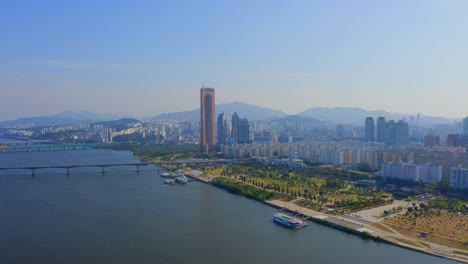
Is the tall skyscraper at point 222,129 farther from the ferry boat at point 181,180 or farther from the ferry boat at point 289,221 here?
the ferry boat at point 289,221

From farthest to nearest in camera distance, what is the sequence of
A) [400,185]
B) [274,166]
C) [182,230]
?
1. [274,166]
2. [400,185]
3. [182,230]

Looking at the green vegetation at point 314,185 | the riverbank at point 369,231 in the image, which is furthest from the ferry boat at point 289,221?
the green vegetation at point 314,185

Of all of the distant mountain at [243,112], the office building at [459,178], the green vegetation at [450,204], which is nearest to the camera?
the green vegetation at [450,204]

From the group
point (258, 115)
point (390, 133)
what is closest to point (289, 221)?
point (390, 133)

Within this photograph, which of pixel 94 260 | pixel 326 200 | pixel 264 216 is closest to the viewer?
pixel 94 260

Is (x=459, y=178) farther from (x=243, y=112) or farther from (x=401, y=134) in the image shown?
(x=243, y=112)

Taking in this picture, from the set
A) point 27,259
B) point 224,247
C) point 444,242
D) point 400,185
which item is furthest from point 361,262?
point 400,185

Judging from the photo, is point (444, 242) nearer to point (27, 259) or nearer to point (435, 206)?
point (435, 206)

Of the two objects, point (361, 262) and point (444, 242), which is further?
point (444, 242)
